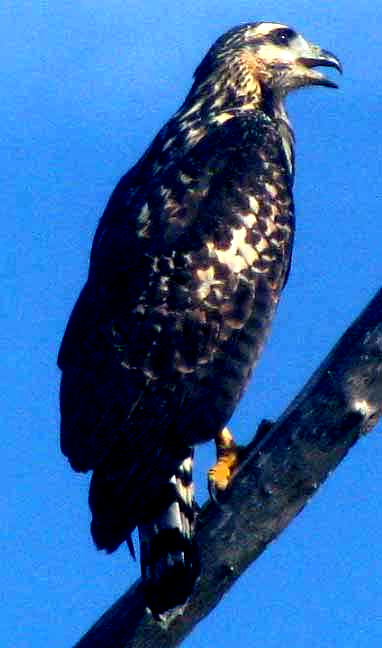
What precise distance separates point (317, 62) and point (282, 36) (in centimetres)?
26

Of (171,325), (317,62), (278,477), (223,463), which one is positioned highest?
(317,62)

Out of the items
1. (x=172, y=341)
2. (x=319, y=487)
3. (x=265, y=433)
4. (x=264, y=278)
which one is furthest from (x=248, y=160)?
(x=319, y=487)

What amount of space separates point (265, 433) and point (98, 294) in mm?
1213

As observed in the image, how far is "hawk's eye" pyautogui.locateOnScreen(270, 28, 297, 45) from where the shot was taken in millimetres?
9180

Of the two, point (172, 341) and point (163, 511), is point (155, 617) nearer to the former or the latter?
point (163, 511)

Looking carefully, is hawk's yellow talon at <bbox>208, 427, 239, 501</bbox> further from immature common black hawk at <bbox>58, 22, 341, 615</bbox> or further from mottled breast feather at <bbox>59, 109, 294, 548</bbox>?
mottled breast feather at <bbox>59, 109, 294, 548</bbox>

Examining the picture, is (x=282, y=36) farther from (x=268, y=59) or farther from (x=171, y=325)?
(x=171, y=325)

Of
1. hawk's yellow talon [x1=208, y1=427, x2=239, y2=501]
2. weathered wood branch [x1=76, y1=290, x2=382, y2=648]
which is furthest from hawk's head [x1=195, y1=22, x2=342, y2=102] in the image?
weathered wood branch [x1=76, y1=290, x2=382, y2=648]

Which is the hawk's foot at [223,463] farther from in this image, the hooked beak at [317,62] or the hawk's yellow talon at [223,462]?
the hooked beak at [317,62]

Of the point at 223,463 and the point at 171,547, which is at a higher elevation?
the point at 223,463

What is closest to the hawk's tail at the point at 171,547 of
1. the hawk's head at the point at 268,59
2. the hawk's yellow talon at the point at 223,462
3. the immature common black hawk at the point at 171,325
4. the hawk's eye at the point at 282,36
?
the immature common black hawk at the point at 171,325

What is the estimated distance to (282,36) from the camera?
918 cm

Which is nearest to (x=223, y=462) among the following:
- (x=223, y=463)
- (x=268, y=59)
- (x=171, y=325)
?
(x=223, y=463)

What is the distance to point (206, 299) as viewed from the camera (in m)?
7.22
